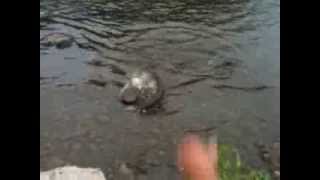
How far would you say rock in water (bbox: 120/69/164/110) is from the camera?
4.62 metres

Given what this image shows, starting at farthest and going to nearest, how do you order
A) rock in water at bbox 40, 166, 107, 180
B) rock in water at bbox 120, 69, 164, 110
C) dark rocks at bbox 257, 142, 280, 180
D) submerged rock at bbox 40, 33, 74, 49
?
submerged rock at bbox 40, 33, 74, 49 < rock in water at bbox 120, 69, 164, 110 < dark rocks at bbox 257, 142, 280, 180 < rock in water at bbox 40, 166, 107, 180

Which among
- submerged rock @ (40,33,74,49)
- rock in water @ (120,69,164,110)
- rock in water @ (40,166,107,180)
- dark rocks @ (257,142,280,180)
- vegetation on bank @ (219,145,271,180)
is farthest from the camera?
submerged rock @ (40,33,74,49)

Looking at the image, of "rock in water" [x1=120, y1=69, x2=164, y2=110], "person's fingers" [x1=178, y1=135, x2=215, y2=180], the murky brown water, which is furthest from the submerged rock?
"person's fingers" [x1=178, y1=135, x2=215, y2=180]

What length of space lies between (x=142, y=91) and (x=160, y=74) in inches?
20.0

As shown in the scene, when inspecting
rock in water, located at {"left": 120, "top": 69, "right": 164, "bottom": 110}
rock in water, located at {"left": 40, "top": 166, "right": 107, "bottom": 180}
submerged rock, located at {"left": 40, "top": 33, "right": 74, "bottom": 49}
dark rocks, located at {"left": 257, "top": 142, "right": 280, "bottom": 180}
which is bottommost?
dark rocks, located at {"left": 257, "top": 142, "right": 280, "bottom": 180}

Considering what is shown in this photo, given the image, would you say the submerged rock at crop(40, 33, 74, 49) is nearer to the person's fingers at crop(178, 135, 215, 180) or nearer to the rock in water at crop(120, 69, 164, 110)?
the rock in water at crop(120, 69, 164, 110)

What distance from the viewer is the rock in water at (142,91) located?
4.62 m

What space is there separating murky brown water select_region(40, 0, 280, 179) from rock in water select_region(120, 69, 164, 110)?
107 mm

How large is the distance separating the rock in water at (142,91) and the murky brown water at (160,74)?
0.11 m

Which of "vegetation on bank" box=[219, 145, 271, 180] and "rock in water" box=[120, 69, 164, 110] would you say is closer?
"vegetation on bank" box=[219, 145, 271, 180]

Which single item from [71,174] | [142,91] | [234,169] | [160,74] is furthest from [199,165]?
[160,74]
